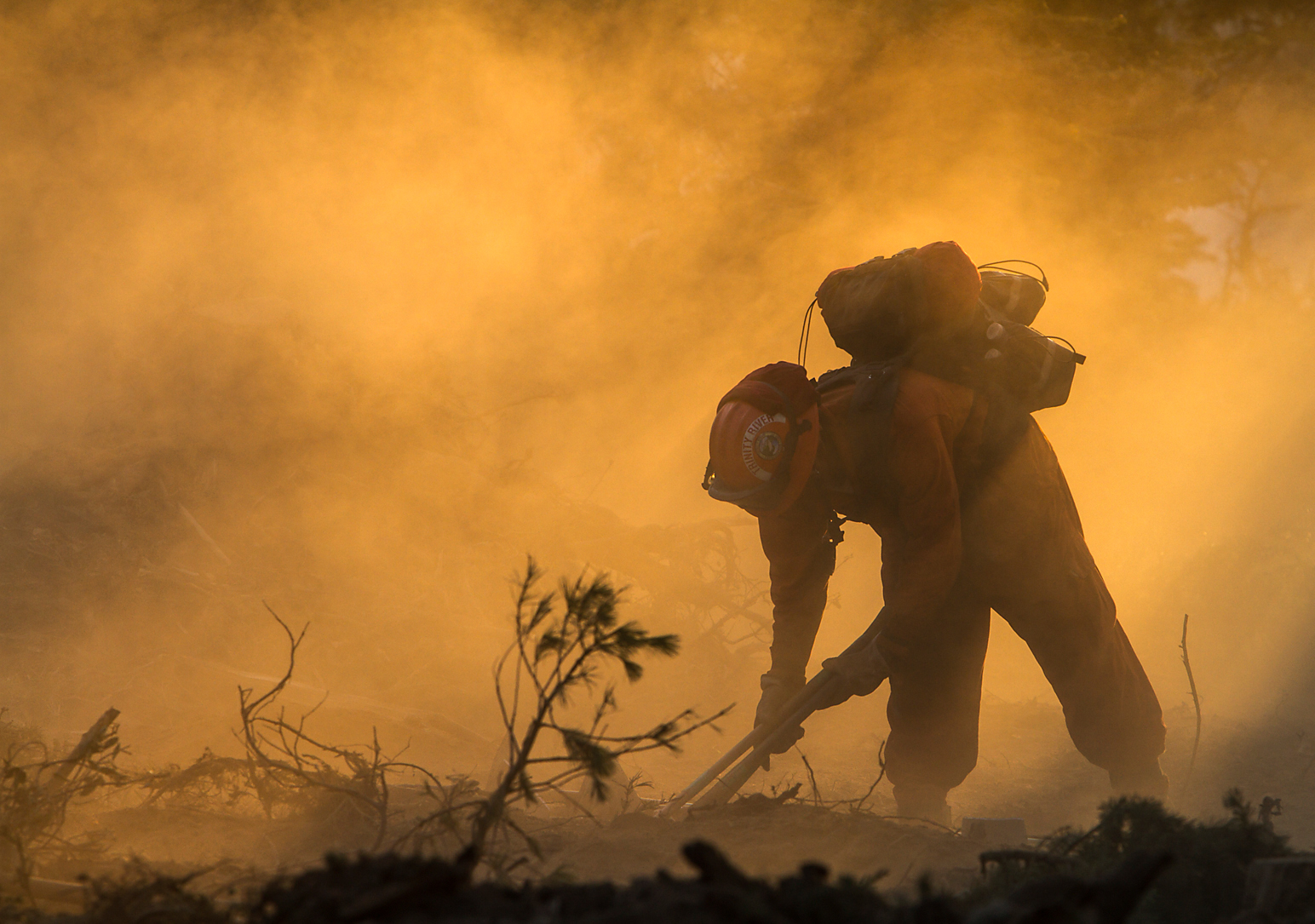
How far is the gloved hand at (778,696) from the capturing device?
3.44 meters

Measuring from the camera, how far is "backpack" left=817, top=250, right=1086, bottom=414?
321 cm

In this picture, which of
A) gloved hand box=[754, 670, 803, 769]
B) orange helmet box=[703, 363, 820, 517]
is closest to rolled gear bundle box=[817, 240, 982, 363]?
orange helmet box=[703, 363, 820, 517]

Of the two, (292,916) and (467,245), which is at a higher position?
(467,245)

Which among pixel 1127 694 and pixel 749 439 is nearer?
pixel 749 439

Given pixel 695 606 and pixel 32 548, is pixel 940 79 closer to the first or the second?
pixel 695 606

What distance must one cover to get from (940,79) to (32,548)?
1002cm

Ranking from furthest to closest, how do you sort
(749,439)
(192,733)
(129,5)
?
(129,5) < (192,733) < (749,439)

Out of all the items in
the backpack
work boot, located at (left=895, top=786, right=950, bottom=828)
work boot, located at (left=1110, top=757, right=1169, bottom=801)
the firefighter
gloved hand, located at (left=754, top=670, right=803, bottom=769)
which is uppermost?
the backpack

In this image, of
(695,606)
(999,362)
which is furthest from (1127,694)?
(695,606)

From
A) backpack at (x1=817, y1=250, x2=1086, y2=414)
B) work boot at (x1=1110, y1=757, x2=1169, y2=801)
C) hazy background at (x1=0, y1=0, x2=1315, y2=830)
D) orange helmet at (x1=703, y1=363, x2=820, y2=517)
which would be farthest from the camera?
hazy background at (x1=0, y1=0, x2=1315, y2=830)

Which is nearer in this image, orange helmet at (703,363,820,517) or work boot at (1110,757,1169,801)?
orange helmet at (703,363,820,517)

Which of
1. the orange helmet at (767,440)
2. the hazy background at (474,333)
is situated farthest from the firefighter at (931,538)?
the hazy background at (474,333)

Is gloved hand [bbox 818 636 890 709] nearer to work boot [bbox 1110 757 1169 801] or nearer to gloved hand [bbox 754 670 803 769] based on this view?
gloved hand [bbox 754 670 803 769]

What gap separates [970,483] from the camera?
3479 mm
